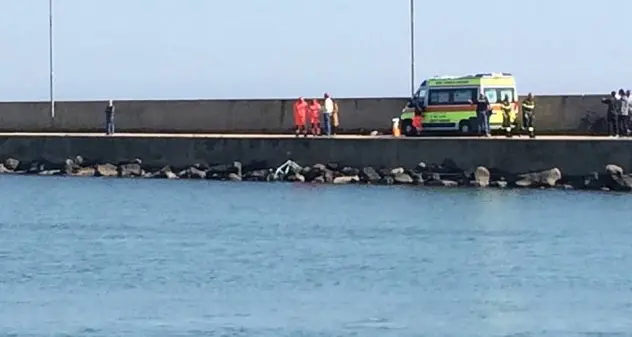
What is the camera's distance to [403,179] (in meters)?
43.4

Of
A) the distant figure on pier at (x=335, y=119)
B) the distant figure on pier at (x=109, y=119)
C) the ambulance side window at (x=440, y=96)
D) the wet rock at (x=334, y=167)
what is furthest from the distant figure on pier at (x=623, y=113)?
the distant figure on pier at (x=109, y=119)

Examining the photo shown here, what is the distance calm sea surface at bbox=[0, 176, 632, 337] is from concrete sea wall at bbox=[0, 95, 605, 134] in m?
4.86

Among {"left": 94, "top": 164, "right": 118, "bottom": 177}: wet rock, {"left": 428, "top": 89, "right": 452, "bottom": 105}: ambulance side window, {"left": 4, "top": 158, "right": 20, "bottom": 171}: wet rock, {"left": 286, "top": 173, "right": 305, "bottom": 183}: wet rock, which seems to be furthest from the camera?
{"left": 4, "top": 158, "right": 20, "bottom": 171}: wet rock

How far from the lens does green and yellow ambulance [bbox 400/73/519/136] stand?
44.2m

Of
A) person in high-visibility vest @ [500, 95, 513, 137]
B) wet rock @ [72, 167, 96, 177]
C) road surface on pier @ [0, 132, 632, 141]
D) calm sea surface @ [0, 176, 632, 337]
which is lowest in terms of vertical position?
calm sea surface @ [0, 176, 632, 337]

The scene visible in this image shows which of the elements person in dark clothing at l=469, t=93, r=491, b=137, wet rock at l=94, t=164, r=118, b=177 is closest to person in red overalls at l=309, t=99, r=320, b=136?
person in dark clothing at l=469, t=93, r=491, b=137

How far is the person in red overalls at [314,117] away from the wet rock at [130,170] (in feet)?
14.2

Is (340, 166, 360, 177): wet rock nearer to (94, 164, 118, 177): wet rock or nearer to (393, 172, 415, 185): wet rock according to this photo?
(393, 172, 415, 185): wet rock

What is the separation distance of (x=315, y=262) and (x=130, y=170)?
18.6 meters

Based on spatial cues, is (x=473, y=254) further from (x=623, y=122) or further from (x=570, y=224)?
(x=623, y=122)

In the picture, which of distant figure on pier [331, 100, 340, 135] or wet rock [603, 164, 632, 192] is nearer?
wet rock [603, 164, 632, 192]

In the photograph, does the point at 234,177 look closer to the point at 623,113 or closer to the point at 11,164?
the point at 11,164

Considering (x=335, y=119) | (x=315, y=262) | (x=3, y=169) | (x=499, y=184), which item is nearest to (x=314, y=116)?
(x=335, y=119)

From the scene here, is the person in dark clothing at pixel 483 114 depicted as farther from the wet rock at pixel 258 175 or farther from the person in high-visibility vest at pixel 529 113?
the wet rock at pixel 258 175
